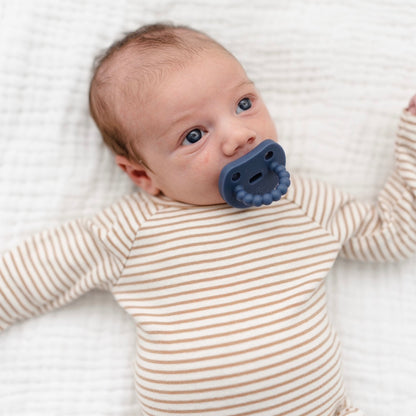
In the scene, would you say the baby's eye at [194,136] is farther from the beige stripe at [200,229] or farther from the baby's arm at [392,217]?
the baby's arm at [392,217]

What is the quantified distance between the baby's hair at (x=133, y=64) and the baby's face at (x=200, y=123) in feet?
0.10

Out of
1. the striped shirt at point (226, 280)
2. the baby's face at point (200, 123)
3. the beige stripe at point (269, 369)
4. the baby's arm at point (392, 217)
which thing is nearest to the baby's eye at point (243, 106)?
the baby's face at point (200, 123)

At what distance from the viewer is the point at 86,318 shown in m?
1.36

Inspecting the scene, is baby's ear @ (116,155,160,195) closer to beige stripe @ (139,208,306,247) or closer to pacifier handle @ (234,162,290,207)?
beige stripe @ (139,208,306,247)

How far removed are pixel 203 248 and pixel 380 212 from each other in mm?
444

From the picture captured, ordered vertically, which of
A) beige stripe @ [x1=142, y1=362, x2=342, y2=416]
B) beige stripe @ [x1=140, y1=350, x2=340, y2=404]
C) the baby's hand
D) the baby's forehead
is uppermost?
the baby's forehead

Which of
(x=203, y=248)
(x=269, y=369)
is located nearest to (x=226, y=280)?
(x=203, y=248)

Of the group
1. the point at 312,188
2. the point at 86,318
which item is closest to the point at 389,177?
the point at 312,188

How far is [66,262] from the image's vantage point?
126cm

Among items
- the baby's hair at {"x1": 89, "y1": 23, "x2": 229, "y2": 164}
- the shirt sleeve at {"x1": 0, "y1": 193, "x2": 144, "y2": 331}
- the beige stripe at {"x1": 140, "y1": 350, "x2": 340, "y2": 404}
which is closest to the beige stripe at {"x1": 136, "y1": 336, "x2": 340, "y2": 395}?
the beige stripe at {"x1": 140, "y1": 350, "x2": 340, "y2": 404}

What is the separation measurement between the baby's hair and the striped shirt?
0.59 feet

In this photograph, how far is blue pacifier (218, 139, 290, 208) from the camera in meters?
1.12

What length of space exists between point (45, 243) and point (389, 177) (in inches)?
33.1

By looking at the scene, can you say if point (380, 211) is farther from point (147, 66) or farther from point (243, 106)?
point (147, 66)
